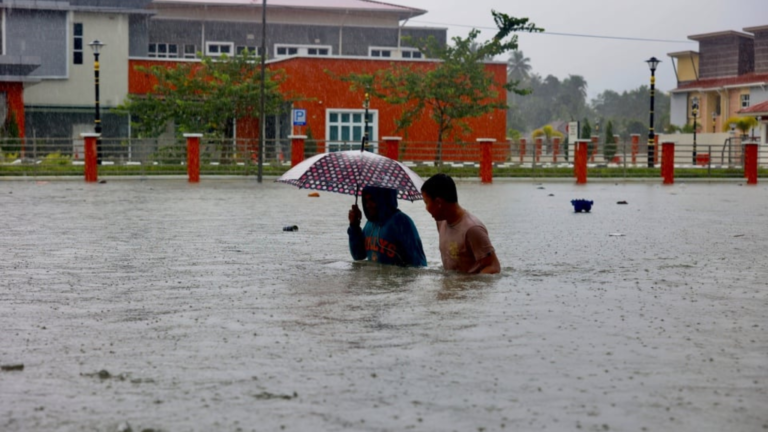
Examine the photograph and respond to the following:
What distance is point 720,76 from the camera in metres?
67.1

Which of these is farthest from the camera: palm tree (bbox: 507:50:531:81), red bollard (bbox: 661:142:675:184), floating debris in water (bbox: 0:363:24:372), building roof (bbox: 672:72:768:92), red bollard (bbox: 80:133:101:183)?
palm tree (bbox: 507:50:531:81)

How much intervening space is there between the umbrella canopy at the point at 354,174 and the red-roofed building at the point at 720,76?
55913 mm

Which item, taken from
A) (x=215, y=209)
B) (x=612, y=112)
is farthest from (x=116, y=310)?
(x=612, y=112)

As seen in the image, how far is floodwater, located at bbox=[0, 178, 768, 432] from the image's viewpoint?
14.6 ft

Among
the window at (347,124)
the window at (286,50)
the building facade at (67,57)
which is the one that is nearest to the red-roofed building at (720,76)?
the window at (286,50)

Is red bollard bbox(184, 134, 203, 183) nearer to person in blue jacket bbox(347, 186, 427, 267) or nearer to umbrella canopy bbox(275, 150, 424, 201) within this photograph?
umbrella canopy bbox(275, 150, 424, 201)

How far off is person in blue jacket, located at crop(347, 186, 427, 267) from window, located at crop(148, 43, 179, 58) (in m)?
47.5

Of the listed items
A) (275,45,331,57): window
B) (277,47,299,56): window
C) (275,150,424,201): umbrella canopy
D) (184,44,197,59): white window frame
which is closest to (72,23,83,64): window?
(184,44,197,59): white window frame

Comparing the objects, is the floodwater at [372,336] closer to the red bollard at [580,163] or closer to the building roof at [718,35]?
the red bollard at [580,163]

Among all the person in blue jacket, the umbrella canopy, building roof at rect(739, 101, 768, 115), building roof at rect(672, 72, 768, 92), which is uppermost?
building roof at rect(672, 72, 768, 92)

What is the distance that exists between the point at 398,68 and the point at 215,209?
25727mm

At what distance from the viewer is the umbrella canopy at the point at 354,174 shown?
8992 millimetres

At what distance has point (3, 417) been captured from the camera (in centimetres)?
437

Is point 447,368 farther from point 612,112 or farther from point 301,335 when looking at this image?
point 612,112
